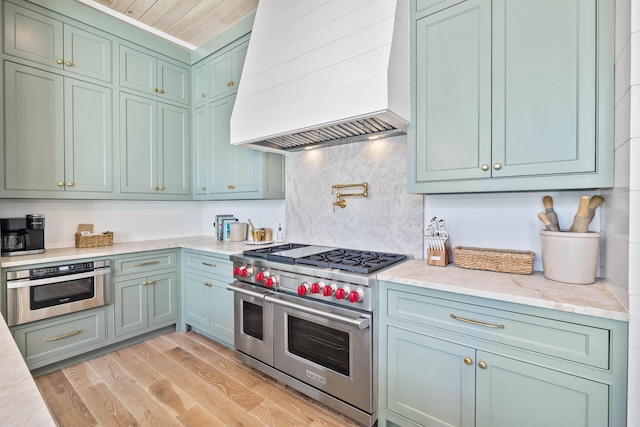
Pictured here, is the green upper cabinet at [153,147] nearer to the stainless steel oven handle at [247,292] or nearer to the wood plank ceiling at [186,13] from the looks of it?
the wood plank ceiling at [186,13]

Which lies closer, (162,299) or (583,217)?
(583,217)

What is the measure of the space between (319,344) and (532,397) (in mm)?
1082

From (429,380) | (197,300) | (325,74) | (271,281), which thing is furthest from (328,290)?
(197,300)

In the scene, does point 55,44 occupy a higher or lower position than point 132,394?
higher

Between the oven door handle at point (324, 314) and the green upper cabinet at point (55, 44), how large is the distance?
8.11ft

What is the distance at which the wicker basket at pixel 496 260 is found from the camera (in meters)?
1.61

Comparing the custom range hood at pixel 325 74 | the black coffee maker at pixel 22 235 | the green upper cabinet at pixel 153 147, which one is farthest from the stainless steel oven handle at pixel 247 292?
the black coffee maker at pixel 22 235

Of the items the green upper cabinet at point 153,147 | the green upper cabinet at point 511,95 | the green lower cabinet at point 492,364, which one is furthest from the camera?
the green upper cabinet at point 153,147

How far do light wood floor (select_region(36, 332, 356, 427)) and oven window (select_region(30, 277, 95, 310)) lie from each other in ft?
1.80

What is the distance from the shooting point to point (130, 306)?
2732 millimetres

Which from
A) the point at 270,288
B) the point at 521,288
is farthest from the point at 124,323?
the point at 521,288

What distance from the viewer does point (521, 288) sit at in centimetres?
139

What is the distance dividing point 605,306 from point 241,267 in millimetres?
2016

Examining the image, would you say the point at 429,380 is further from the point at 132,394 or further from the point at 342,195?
the point at 132,394
